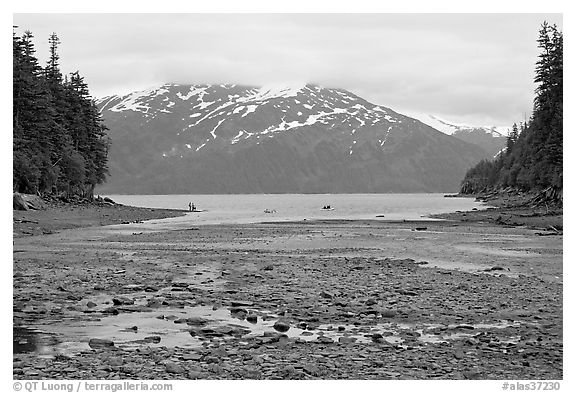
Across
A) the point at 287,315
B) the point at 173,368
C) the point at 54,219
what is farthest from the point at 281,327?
the point at 54,219

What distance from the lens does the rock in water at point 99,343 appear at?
45.2ft

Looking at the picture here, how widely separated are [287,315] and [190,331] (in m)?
3.02

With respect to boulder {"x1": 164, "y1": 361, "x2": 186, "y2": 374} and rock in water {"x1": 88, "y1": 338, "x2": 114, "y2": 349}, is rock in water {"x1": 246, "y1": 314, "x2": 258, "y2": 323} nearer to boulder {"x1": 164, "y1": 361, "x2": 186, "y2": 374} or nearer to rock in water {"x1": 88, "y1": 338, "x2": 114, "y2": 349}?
rock in water {"x1": 88, "y1": 338, "x2": 114, "y2": 349}

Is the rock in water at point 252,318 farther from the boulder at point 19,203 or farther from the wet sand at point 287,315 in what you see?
the boulder at point 19,203

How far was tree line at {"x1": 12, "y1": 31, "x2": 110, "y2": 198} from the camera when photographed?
2923 inches

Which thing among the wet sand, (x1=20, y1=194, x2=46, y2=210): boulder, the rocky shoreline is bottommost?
the wet sand

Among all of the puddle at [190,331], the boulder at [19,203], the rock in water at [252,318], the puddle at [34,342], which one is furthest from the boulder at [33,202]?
the puddle at [34,342]

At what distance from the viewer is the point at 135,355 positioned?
13.2 meters

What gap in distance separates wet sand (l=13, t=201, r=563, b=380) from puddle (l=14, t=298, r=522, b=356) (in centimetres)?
4

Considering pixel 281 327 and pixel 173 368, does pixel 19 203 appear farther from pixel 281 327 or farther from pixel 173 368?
pixel 173 368

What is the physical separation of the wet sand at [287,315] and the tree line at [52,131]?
43241 millimetres

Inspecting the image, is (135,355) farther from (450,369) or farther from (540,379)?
(540,379)

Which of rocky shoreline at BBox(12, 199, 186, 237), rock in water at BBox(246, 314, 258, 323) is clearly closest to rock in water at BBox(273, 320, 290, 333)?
rock in water at BBox(246, 314, 258, 323)

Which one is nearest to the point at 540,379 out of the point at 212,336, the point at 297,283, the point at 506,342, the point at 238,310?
the point at 506,342
